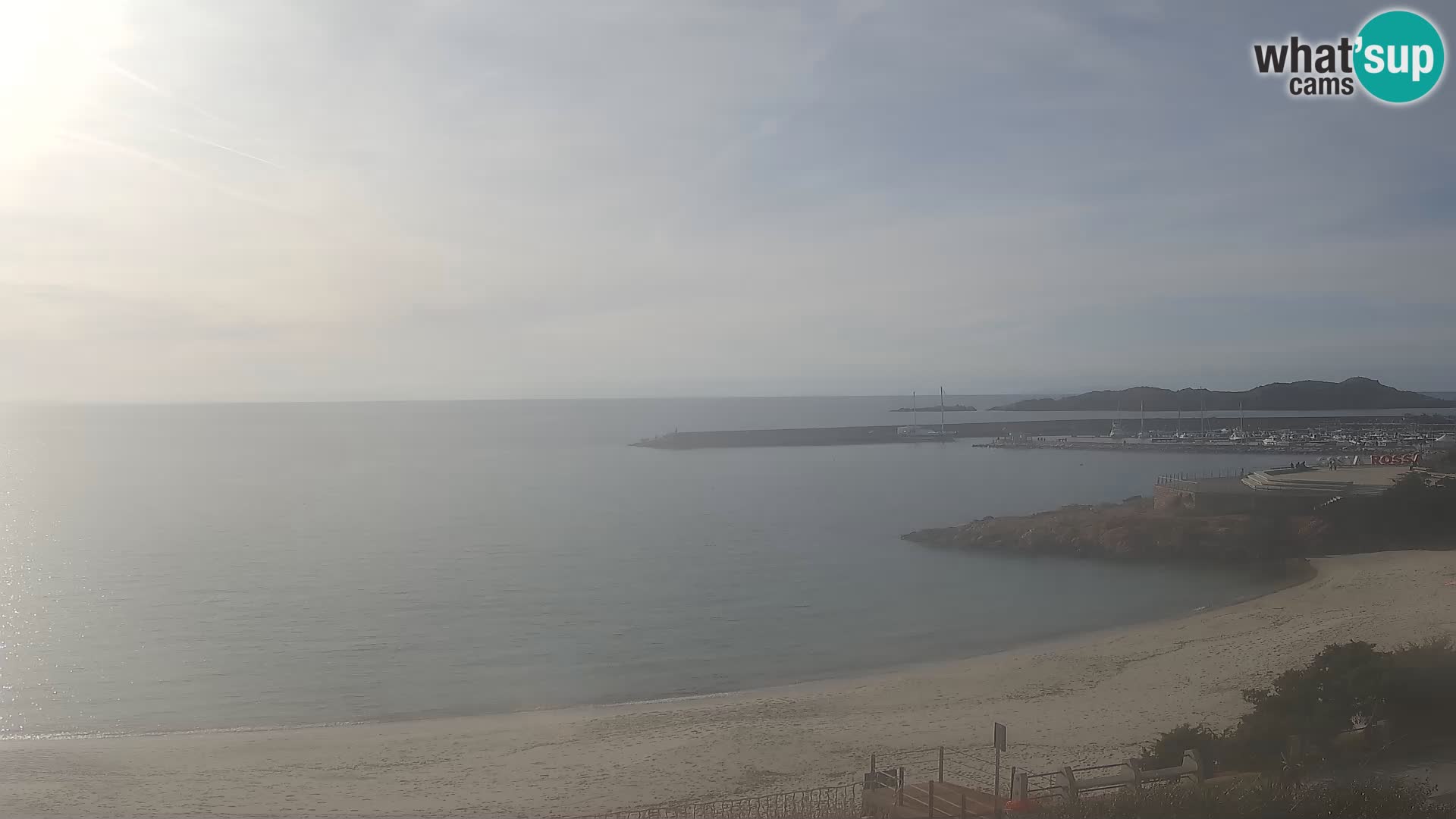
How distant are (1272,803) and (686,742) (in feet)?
32.1

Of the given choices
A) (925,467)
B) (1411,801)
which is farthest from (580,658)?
(925,467)

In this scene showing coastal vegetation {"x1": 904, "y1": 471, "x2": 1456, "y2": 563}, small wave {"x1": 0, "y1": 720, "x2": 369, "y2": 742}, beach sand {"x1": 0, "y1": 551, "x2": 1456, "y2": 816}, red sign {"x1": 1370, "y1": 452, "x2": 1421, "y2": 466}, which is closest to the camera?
beach sand {"x1": 0, "y1": 551, "x2": 1456, "y2": 816}

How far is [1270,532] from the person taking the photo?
33.8m

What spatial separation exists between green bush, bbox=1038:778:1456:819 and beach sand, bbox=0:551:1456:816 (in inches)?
189

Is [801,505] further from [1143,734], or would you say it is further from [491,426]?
[491,426]

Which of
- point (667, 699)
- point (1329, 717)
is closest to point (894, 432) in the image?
point (667, 699)

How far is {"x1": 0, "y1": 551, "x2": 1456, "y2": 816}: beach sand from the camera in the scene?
1366 cm

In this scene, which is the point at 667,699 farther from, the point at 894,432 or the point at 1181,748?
the point at 894,432

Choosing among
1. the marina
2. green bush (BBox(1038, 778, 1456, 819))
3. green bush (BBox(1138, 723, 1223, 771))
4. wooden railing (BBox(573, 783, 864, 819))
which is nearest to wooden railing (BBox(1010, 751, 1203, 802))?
green bush (BBox(1138, 723, 1223, 771))

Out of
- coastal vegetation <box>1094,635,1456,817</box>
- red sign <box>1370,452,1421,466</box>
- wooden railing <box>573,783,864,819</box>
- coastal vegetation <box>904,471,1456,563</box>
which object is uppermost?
red sign <box>1370,452,1421,466</box>

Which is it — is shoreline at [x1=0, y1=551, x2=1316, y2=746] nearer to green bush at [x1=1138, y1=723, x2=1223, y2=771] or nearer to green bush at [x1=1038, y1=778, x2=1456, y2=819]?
green bush at [x1=1138, y1=723, x2=1223, y2=771]

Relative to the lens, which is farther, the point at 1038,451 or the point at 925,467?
the point at 1038,451

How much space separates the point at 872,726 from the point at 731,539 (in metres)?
26.3

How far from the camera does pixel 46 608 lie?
99.3ft
